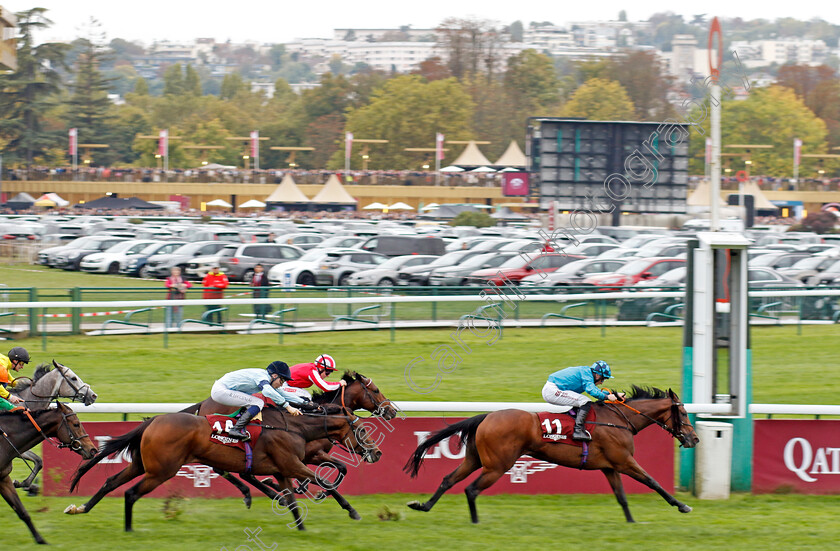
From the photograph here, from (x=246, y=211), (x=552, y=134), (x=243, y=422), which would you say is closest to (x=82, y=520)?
(x=243, y=422)

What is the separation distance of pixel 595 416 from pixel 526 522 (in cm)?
107

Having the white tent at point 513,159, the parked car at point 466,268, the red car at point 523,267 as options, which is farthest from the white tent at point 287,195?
the red car at point 523,267

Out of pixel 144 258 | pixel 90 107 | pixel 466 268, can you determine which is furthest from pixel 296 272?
pixel 90 107

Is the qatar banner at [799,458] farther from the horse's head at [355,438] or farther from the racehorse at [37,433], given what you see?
the racehorse at [37,433]

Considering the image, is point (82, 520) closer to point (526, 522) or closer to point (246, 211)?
point (526, 522)

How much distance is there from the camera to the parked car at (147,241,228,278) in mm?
30609

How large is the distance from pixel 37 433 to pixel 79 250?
2671cm

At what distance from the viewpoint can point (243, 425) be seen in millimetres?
8391

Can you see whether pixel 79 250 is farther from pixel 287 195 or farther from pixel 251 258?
pixel 287 195

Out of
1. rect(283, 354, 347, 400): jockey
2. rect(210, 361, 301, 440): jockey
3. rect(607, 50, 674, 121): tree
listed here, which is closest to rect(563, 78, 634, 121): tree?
rect(607, 50, 674, 121): tree

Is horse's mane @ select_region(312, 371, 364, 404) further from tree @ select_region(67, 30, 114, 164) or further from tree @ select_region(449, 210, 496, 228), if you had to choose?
tree @ select_region(67, 30, 114, 164)

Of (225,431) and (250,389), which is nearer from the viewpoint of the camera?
(225,431)

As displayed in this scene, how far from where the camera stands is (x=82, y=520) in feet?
28.2

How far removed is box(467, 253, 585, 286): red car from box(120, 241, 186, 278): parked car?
36.0ft
